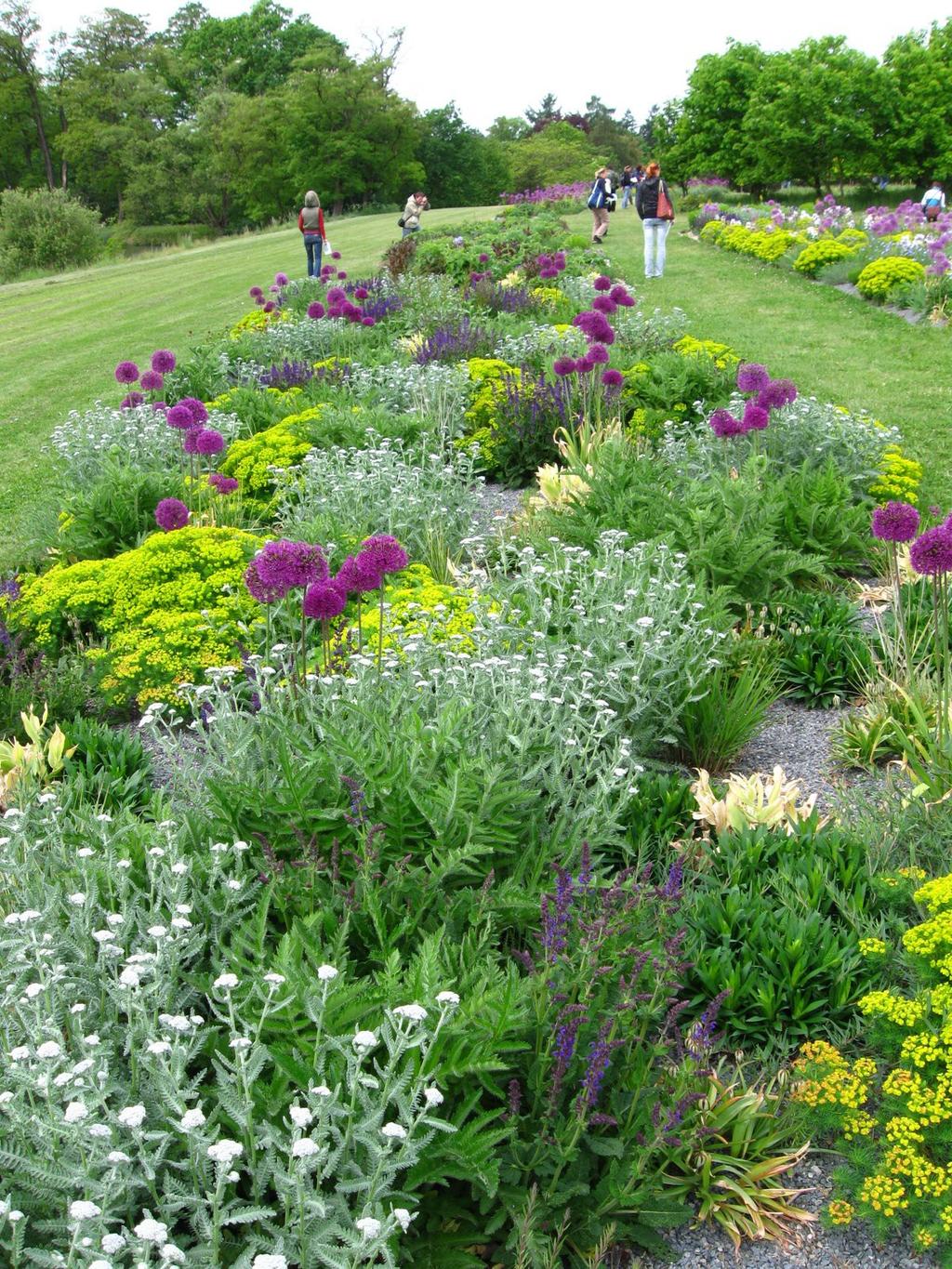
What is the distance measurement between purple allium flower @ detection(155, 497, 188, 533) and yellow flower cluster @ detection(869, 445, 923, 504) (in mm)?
4529

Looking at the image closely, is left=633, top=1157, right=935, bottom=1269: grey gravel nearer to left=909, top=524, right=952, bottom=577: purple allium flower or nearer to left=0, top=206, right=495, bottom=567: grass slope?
left=909, top=524, right=952, bottom=577: purple allium flower

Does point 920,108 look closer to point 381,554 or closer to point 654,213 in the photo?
point 654,213

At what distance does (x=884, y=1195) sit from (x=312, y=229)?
19.6m

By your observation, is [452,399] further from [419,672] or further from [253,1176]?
[253,1176]

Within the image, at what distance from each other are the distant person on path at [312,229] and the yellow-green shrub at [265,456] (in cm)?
1197

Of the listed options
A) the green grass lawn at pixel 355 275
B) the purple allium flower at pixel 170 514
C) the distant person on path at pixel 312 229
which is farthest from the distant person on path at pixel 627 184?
the purple allium flower at pixel 170 514

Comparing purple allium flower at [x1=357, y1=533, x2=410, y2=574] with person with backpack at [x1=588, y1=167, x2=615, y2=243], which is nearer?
purple allium flower at [x1=357, y1=533, x2=410, y2=574]

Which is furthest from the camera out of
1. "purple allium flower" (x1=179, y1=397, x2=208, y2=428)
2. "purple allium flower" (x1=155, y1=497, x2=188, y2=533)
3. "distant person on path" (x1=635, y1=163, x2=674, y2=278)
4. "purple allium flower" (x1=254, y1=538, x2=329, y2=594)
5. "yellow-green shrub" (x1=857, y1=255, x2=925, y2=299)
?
"distant person on path" (x1=635, y1=163, x2=674, y2=278)

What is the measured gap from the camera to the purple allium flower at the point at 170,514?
5.57 meters

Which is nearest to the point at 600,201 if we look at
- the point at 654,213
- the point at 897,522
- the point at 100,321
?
the point at 654,213

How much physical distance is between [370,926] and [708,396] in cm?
700

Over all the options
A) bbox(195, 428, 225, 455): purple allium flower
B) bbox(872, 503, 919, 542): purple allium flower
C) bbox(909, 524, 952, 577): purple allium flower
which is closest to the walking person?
bbox(195, 428, 225, 455): purple allium flower

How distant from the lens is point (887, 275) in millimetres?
14602

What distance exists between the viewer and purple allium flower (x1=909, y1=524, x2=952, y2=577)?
3.30 meters
